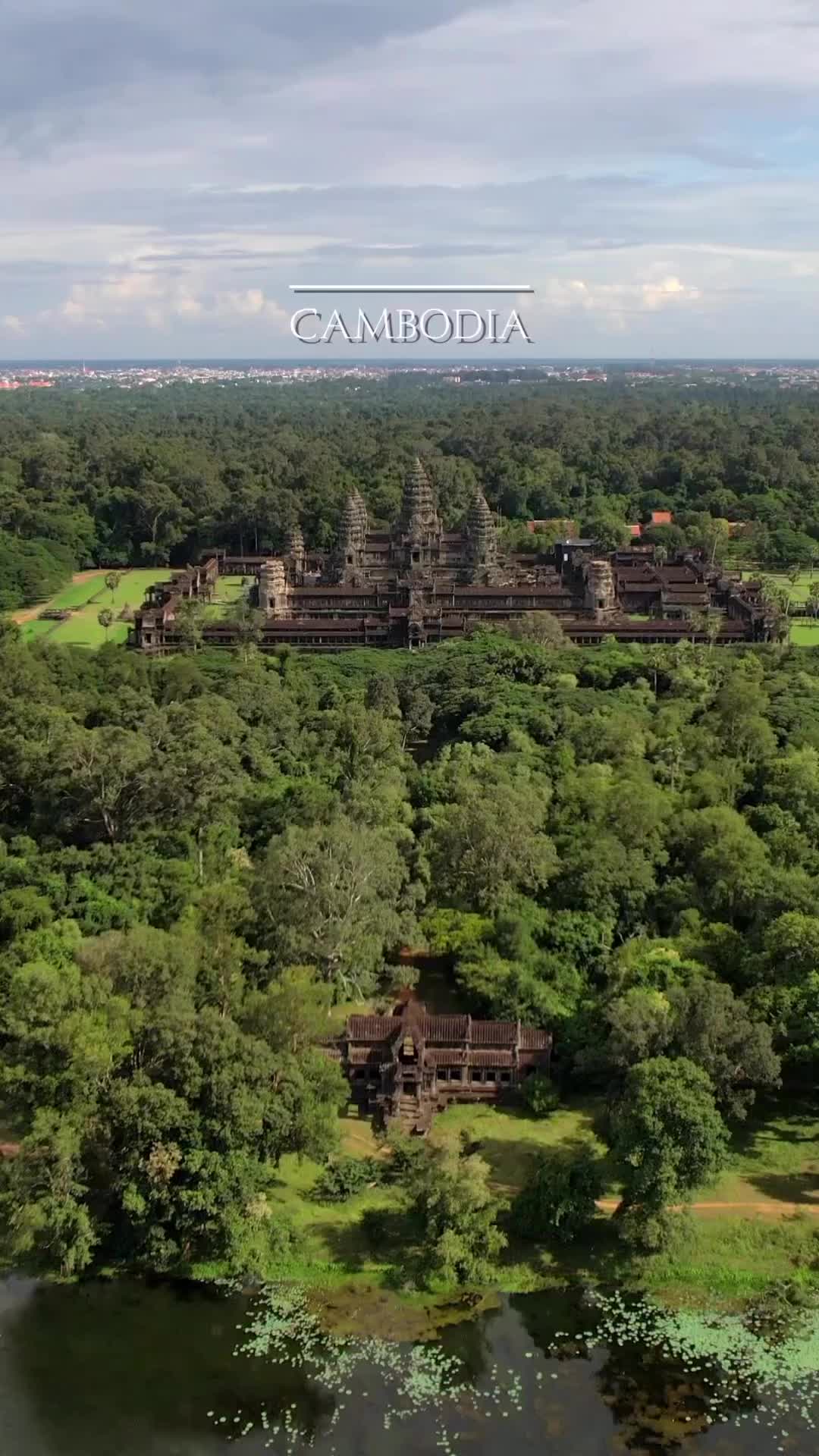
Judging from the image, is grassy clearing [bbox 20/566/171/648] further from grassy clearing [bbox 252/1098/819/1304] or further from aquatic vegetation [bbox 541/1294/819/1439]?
aquatic vegetation [bbox 541/1294/819/1439]

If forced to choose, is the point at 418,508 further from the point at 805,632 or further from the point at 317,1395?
the point at 317,1395

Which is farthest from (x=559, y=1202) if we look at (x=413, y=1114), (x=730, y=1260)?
(x=413, y=1114)

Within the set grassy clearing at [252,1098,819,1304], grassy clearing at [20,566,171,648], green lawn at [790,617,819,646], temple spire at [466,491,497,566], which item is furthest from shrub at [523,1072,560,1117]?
temple spire at [466,491,497,566]

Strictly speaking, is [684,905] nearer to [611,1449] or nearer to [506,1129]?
[506,1129]

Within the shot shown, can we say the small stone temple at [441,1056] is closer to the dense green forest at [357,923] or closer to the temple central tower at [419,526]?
the dense green forest at [357,923]

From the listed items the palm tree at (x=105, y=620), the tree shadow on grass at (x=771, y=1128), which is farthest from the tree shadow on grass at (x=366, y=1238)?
the palm tree at (x=105, y=620)
